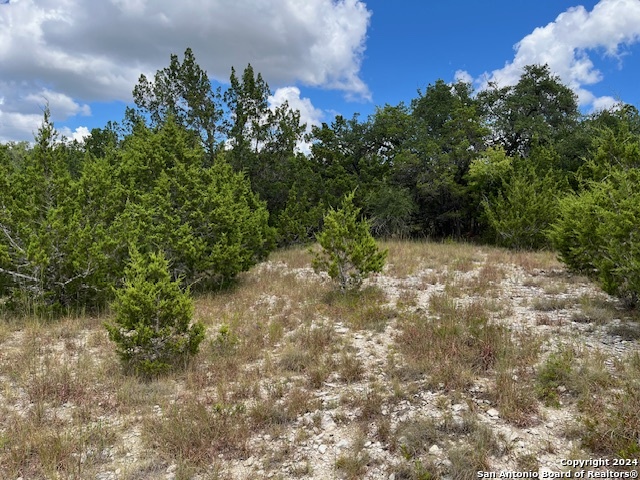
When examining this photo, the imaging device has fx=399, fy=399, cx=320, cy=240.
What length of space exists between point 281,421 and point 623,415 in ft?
11.0

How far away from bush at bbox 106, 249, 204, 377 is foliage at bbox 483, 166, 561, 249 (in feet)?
43.2

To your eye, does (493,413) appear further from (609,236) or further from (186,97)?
(186,97)

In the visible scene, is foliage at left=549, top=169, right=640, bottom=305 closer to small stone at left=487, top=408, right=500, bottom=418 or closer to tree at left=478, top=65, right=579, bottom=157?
small stone at left=487, top=408, right=500, bottom=418

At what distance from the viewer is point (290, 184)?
1844cm

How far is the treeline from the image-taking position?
786cm

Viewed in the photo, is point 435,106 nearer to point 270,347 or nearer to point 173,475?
point 270,347

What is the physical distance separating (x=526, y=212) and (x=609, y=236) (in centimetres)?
800

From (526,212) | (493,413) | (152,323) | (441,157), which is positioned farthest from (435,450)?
(441,157)

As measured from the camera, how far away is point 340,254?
8.98 m

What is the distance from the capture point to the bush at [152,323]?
5316 mm

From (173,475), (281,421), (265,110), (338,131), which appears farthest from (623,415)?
(338,131)

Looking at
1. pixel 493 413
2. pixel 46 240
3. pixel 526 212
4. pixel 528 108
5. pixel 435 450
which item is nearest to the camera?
pixel 435 450

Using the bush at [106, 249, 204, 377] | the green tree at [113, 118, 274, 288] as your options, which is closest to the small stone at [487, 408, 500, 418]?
the bush at [106, 249, 204, 377]

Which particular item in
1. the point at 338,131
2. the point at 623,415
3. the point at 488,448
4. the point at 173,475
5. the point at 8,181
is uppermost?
the point at 338,131
